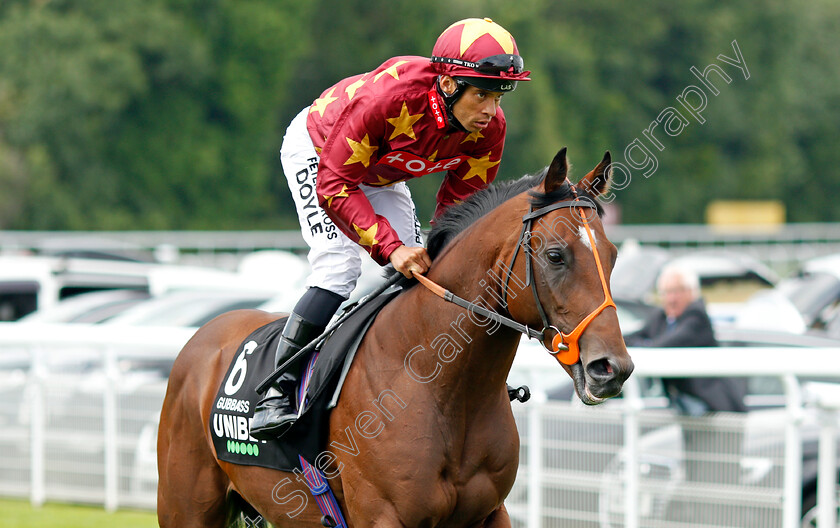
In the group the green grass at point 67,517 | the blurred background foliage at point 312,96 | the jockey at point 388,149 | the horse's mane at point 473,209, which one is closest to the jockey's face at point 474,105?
the jockey at point 388,149

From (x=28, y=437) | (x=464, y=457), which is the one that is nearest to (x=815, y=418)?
(x=464, y=457)

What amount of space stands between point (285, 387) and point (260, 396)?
22cm

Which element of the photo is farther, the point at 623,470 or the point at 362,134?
the point at 623,470

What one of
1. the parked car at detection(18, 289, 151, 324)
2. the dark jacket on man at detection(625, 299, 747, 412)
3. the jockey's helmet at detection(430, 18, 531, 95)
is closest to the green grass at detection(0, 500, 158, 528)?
the parked car at detection(18, 289, 151, 324)

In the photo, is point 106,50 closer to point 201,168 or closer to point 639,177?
point 201,168

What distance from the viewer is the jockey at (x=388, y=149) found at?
143 inches

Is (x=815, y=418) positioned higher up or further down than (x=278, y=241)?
further down

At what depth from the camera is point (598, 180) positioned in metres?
3.48

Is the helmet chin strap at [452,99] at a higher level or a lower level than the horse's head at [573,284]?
higher

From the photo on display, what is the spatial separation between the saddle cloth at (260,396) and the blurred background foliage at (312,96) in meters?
27.4

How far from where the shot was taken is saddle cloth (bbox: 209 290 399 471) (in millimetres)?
3762

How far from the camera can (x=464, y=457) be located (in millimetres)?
3516

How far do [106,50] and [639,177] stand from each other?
75.6 feet

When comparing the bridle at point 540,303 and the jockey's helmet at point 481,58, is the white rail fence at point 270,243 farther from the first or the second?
the bridle at point 540,303
